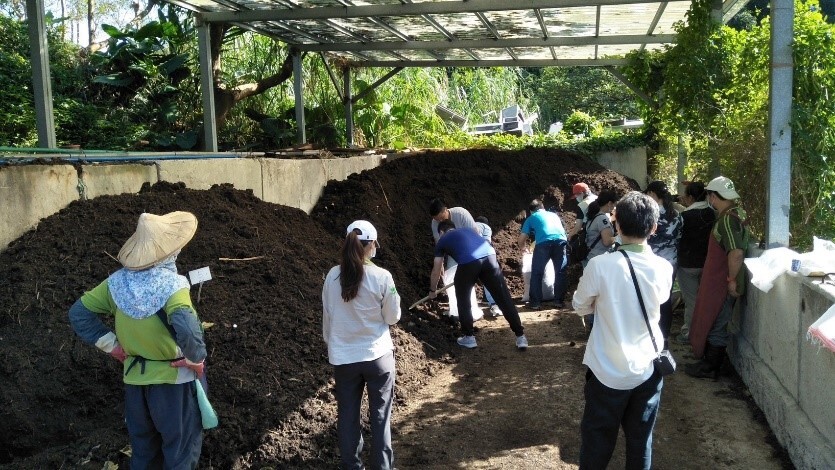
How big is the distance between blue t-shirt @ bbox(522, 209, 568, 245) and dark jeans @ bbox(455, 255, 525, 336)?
2190 millimetres

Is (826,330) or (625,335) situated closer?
(826,330)

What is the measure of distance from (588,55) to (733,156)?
29.2 feet

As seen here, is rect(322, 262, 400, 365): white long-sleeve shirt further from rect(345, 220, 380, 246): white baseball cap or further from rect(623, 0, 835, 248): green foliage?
rect(623, 0, 835, 248): green foliage

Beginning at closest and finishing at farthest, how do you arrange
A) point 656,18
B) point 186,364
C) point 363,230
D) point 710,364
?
point 186,364 < point 363,230 < point 710,364 < point 656,18

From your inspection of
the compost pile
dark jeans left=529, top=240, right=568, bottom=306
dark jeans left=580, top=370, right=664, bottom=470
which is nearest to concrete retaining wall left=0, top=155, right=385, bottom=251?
the compost pile

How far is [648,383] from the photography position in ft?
12.5

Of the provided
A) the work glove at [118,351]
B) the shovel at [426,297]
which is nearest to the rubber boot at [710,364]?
the shovel at [426,297]

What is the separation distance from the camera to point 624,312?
375 cm

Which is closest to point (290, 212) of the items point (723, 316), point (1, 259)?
point (1, 259)

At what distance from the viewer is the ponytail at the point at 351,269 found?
4.40m

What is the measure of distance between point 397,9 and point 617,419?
7930mm

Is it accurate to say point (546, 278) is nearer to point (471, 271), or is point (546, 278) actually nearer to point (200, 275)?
point (471, 271)

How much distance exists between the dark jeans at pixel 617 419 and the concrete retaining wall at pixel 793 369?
100 cm

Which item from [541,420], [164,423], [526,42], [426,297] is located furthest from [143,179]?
[526,42]
